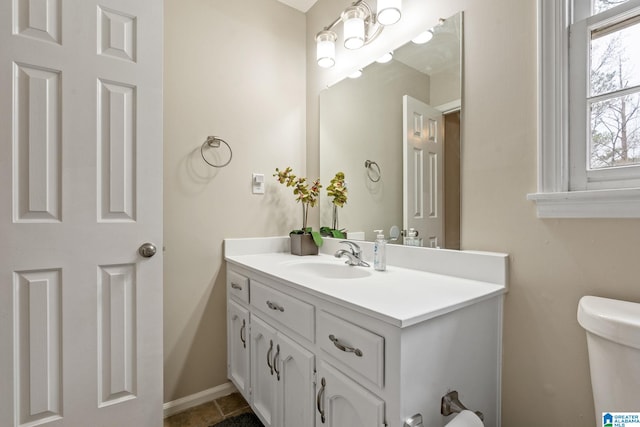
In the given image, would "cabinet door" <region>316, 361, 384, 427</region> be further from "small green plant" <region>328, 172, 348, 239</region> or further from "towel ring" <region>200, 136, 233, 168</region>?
"towel ring" <region>200, 136, 233, 168</region>

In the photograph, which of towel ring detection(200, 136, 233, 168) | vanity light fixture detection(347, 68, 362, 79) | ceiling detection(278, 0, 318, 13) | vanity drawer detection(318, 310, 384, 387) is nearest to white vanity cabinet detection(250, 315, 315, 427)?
vanity drawer detection(318, 310, 384, 387)

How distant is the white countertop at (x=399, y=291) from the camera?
2.53 ft

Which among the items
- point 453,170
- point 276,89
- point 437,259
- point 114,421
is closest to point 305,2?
point 276,89

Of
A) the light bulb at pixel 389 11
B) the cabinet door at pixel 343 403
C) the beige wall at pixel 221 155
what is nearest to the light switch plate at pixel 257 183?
the beige wall at pixel 221 155

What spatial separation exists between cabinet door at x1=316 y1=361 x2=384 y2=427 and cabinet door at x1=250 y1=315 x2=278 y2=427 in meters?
0.33

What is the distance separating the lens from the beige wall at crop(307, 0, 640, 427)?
0.88 meters

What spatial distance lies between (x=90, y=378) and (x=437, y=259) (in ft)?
4.80

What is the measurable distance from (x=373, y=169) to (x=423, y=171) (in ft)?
1.10

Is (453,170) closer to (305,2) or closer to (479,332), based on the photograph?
(479,332)

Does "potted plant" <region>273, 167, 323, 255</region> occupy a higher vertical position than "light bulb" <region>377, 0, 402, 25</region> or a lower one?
lower

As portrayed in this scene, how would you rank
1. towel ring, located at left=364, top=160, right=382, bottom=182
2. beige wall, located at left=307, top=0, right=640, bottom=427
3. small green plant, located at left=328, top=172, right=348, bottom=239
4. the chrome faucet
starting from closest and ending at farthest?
beige wall, located at left=307, top=0, right=640, bottom=427 < the chrome faucet < towel ring, located at left=364, top=160, right=382, bottom=182 < small green plant, located at left=328, top=172, right=348, bottom=239

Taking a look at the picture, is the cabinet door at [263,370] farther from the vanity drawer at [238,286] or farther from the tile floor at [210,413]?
the tile floor at [210,413]

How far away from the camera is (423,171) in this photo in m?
1.33

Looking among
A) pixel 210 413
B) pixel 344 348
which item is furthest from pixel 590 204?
pixel 210 413
